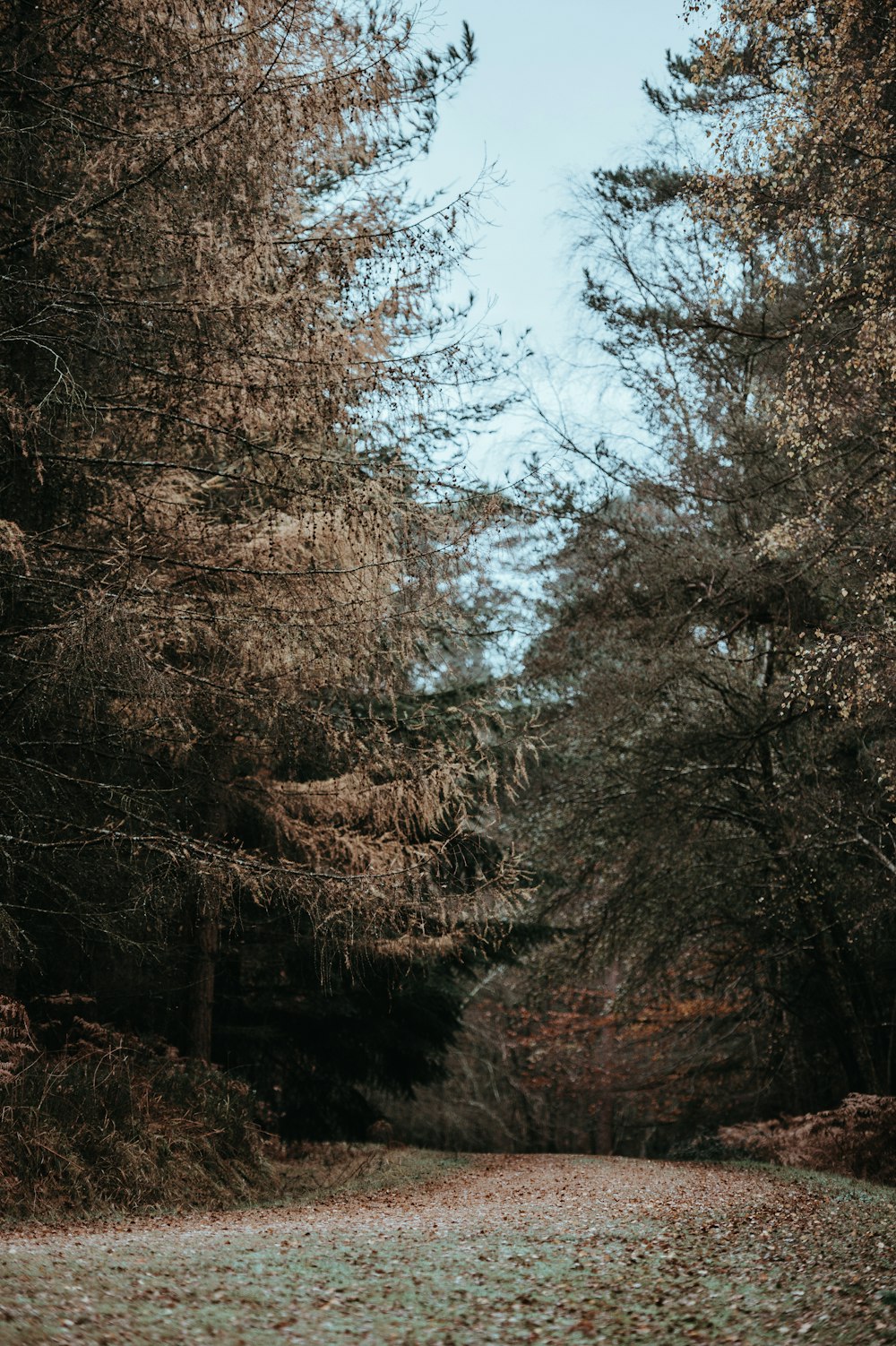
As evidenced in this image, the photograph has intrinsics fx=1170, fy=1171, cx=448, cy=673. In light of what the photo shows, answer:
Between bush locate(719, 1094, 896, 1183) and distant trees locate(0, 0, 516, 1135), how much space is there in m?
5.49

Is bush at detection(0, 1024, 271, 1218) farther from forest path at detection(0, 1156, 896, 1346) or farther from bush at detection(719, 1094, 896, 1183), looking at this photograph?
bush at detection(719, 1094, 896, 1183)

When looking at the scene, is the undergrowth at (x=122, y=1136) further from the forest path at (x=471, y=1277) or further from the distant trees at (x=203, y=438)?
the distant trees at (x=203, y=438)

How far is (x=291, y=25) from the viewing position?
8266 millimetres

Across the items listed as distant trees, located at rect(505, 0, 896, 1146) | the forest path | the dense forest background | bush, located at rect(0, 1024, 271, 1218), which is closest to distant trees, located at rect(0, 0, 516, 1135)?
the dense forest background

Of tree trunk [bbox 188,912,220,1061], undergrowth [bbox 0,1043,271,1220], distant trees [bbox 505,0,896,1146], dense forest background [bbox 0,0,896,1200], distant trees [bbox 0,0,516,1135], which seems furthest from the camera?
tree trunk [bbox 188,912,220,1061]

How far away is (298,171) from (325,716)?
4.23 m

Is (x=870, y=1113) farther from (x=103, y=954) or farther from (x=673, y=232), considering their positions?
(x=673, y=232)

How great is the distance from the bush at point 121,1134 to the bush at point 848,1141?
20.7ft

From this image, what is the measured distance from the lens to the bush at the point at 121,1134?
757 cm

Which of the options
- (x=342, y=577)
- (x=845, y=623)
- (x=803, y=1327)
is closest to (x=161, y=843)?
(x=342, y=577)

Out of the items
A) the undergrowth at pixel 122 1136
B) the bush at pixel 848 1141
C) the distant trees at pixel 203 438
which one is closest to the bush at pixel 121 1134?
the undergrowth at pixel 122 1136

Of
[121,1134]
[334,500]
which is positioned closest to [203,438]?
[334,500]

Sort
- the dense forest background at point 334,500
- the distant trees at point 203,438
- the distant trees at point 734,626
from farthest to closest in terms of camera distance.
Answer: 1. the distant trees at point 734,626
2. the dense forest background at point 334,500
3. the distant trees at point 203,438

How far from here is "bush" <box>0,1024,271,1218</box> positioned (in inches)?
298
